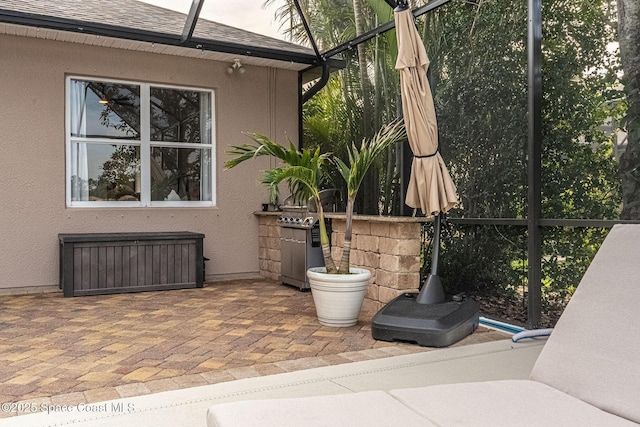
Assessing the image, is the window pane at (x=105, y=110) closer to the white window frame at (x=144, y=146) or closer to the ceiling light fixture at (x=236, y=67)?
the white window frame at (x=144, y=146)

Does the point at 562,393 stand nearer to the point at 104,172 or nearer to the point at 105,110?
the point at 104,172

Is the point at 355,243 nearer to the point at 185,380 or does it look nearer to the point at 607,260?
the point at 185,380

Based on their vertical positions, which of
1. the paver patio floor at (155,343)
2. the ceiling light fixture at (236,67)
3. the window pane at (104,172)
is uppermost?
the ceiling light fixture at (236,67)

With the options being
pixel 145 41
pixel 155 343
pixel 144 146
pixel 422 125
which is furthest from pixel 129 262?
pixel 422 125

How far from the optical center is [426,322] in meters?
3.92

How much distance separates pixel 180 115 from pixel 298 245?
2435 mm

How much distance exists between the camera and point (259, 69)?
7.54 metres

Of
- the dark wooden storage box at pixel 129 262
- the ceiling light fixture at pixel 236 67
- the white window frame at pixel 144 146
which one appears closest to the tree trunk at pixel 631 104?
the dark wooden storage box at pixel 129 262

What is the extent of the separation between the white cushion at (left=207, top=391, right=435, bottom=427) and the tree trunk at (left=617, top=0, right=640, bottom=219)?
2855mm

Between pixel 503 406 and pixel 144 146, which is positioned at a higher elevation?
pixel 144 146

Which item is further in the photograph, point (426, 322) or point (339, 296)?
point (339, 296)

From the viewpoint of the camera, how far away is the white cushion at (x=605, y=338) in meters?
1.70

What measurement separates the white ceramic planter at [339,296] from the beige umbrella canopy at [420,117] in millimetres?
849

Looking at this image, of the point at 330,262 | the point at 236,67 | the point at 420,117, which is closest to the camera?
the point at 420,117
